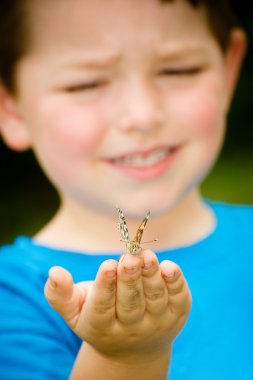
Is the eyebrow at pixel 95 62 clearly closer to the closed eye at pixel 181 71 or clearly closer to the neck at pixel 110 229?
the closed eye at pixel 181 71

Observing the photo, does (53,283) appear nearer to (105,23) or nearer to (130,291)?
(130,291)

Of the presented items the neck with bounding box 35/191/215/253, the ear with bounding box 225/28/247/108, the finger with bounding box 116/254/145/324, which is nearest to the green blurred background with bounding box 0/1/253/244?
the ear with bounding box 225/28/247/108

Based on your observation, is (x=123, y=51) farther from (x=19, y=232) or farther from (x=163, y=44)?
(x=19, y=232)

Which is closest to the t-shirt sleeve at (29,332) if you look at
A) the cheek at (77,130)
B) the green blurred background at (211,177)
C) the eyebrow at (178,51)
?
the cheek at (77,130)

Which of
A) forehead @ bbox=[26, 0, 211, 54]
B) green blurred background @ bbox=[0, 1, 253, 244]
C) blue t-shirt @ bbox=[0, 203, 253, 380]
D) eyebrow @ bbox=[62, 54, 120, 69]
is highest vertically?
forehead @ bbox=[26, 0, 211, 54]

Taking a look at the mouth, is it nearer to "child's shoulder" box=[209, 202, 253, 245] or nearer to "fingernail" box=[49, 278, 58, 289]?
"child's shoulder" box=[209, 202, 253, 245]
